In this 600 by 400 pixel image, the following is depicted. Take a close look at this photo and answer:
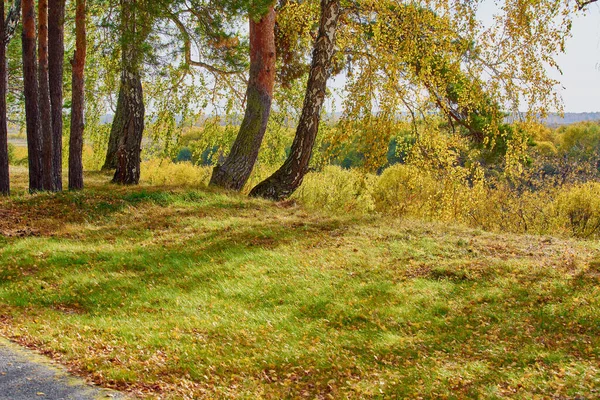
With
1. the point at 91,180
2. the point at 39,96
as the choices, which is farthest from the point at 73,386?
the point at 91,180

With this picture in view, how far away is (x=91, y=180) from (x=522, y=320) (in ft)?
41.2

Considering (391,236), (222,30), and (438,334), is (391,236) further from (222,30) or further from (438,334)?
(222,30)

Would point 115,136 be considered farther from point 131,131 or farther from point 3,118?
point 3,118

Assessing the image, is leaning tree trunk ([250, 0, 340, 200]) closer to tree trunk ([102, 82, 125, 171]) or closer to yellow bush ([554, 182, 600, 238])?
tree trunk ([102, 82, 125, 171])

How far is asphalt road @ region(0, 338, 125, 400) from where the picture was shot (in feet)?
16.7

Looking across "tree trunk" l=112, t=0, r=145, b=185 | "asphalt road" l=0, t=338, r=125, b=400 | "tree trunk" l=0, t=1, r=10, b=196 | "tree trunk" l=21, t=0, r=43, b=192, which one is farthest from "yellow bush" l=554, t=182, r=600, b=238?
"asphalt road" l=0, t=338, r=125, b=400

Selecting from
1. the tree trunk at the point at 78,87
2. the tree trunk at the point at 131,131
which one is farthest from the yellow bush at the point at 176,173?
the tree trunk at the point at 78,87

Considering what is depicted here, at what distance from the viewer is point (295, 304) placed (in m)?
7.72

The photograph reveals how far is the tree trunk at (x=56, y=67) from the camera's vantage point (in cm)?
1184

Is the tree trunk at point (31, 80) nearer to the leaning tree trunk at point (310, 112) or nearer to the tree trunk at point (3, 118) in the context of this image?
the tree trunk at point (3, 118)

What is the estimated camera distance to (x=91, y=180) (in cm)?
1616

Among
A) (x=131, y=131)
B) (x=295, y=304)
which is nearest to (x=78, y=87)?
(x=131, y=131)

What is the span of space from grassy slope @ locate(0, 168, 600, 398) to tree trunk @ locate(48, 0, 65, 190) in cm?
169

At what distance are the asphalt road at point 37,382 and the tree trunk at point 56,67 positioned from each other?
7.74 metres
